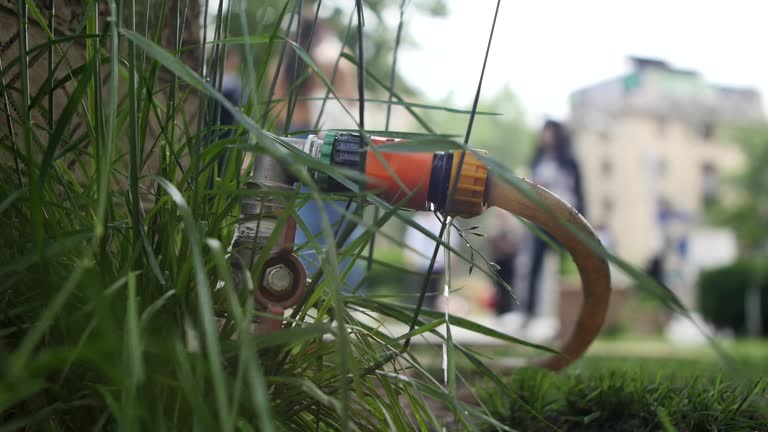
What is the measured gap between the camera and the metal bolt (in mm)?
888

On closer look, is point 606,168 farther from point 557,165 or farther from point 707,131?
point 557,165

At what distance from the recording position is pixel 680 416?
1038 mm

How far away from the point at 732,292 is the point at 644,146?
23.9 meters

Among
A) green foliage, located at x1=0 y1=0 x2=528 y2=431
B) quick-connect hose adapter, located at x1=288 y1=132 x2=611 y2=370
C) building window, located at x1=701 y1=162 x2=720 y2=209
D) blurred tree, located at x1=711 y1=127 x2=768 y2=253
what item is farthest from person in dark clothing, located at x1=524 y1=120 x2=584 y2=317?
building window, located at x1=701 y1=162 x2=720 y2=209

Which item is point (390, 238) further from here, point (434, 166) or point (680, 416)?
point (680, 416)

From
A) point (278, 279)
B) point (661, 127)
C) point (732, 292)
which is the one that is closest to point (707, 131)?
point (661, 127)

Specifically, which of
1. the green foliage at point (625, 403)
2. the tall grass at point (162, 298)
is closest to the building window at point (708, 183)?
the green foliage at point (625, 403)

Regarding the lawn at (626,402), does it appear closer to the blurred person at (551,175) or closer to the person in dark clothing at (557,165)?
the blurred person at (551,175)

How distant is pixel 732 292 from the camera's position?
1227cm

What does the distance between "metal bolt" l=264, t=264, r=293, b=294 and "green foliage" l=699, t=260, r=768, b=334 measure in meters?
12.1

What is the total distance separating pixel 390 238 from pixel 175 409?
0.84 ft

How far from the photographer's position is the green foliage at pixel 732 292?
12.0m

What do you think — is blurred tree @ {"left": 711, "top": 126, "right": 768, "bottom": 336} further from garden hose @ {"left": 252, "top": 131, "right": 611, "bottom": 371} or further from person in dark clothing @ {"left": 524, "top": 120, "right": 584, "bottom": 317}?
garden hose @ {"left": 252, "top": 131, "right": 611, "bottom": 371}

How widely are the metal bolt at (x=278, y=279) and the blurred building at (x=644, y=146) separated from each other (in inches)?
1360
